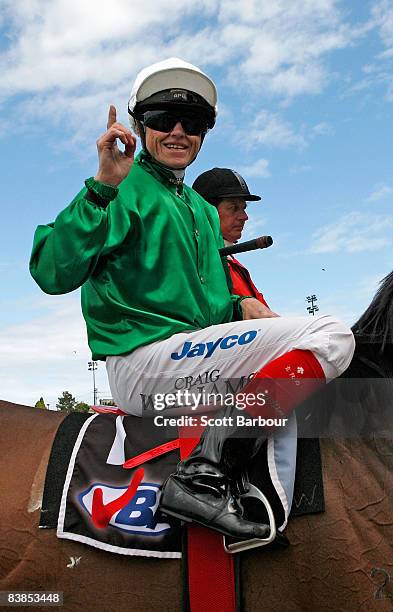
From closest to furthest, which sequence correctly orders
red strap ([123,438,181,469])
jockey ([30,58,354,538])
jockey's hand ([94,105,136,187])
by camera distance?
1. jockey ([30,58,354,538])
2. red strap ([123,438,181,469])
3. jockey's hand ([94,105,136,187])

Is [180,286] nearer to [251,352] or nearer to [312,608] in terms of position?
[251,352]

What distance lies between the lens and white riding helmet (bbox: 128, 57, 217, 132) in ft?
11.2

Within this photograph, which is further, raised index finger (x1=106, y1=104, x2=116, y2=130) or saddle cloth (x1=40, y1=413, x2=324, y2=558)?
raised index finger (x1=106, y1=104, x2=116, y2=130)

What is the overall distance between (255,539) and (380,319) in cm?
131

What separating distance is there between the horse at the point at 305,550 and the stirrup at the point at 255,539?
8 cm

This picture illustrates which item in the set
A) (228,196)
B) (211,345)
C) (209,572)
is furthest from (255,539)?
(228,196)

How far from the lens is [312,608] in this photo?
2570mm

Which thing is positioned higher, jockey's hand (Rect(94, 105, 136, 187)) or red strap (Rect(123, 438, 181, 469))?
jockey's hand (Rect(94, 105, 136, 187))

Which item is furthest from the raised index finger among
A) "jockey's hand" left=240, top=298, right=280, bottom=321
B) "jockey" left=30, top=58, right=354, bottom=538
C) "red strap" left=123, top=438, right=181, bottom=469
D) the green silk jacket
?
"red strap" left=123, top=438, right=181, bottom=469

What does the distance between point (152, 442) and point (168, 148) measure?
1624 mm

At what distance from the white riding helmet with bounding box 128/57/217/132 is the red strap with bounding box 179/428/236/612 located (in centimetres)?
225

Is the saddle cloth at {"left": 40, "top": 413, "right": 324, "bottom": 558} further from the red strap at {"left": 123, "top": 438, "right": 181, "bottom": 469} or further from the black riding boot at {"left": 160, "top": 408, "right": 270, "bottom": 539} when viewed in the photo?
the black riding boot at {"left": 160, "top": 408, "right": 270, "bottom": 539}

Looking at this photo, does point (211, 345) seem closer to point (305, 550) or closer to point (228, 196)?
point (305, 550)

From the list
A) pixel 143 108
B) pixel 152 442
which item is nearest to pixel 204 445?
pixel 152 442
